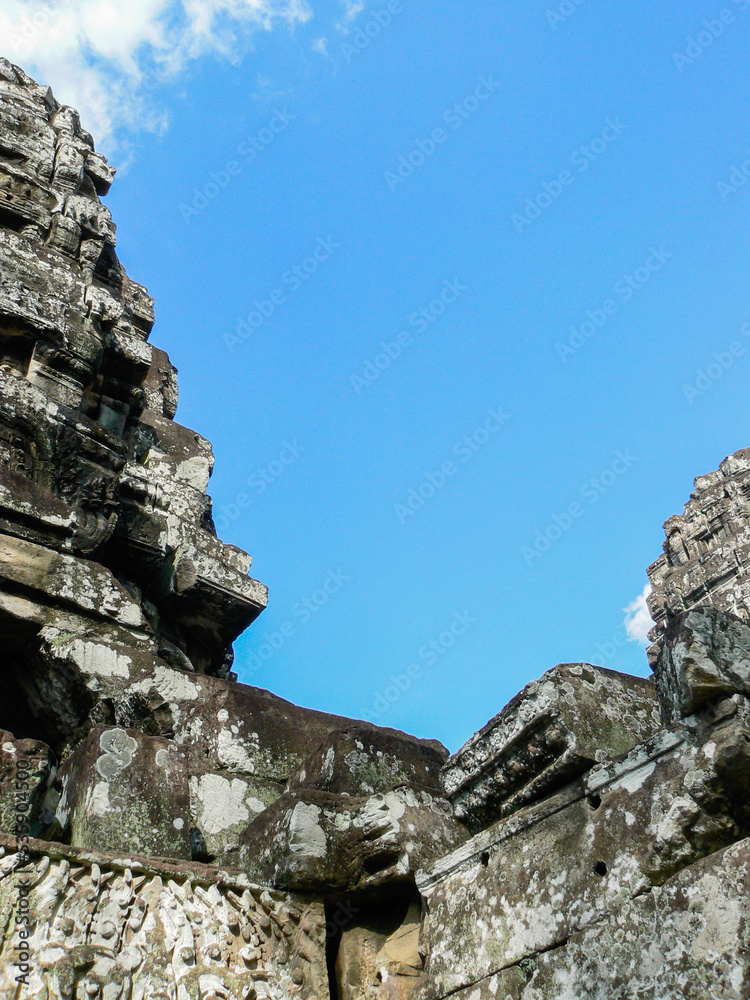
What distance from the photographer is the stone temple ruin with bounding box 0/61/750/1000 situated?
10.8 feet

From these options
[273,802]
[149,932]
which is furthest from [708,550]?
[149,932]

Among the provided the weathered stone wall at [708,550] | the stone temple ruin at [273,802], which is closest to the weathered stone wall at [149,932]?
the stone temple ruin at [273,802]

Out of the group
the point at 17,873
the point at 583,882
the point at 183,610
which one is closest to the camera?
the point at 583,882

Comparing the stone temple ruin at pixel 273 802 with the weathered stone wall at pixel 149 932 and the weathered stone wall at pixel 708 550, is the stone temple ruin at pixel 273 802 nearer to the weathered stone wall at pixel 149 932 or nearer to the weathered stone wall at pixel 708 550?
the weathered stone wall at pixel 149 932

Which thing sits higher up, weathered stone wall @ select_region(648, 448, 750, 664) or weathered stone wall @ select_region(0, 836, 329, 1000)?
weathered stone wall @ select_region(648, 448, 750, 664)

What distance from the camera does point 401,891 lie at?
15.0 feet

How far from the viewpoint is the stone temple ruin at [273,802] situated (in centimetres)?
330

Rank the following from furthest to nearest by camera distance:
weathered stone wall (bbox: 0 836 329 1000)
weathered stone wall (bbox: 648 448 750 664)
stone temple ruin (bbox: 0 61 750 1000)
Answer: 1. weathered stone wall (bbox: 648 448 750 664)
2. weathered stone wall (bbox: 0 836 329 1000)
3. stone temple ruin (bbox: 0 61 750 1000)

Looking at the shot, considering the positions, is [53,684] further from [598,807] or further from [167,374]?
[167,374]

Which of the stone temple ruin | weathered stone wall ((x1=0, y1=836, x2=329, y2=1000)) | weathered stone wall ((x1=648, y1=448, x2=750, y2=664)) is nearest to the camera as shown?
the stone temple ruin

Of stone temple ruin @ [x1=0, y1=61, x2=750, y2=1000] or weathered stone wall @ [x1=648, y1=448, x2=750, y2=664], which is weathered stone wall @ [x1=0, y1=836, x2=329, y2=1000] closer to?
stone temple ruin @ [x1=0, y1=61, x2=750, y2=1000]

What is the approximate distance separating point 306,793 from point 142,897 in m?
1.05

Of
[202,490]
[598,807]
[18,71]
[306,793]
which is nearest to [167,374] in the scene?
Answer: [202,490]

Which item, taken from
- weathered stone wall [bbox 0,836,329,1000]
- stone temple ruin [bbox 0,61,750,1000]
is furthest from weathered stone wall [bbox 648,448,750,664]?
weathered stone wall [bbox 0,836,329,1000]
